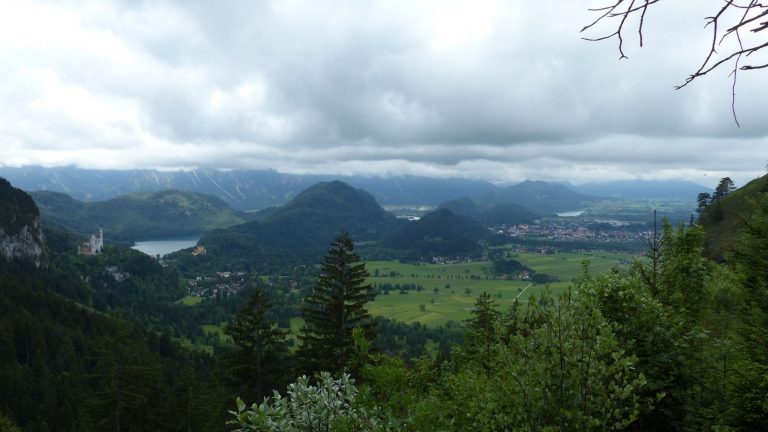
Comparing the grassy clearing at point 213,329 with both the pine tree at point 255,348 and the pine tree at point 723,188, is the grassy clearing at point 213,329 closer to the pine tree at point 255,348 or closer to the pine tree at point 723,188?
the pine tree at point 255,348

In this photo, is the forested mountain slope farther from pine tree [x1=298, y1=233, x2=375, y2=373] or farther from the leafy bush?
the leafy bush

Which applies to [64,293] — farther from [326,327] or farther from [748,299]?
[748,299]

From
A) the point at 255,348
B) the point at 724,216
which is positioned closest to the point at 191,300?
the point at 255,348

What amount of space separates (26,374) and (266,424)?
258ft

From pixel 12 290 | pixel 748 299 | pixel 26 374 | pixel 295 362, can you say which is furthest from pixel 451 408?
pixel 12 290

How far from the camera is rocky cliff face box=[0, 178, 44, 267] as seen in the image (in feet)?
462

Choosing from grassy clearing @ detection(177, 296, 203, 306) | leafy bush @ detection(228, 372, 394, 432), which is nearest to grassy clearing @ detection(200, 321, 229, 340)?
grassy clearing @ detection(177, 296, 203, 306)

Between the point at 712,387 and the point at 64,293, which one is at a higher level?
the point at 712,387

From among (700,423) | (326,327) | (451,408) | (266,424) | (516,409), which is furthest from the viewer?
(326,327)

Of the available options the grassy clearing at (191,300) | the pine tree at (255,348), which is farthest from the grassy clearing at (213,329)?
the pine tree at (255,348)

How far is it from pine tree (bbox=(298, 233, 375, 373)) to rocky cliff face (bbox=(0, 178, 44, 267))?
536 feet

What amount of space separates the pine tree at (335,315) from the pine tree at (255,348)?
286cm

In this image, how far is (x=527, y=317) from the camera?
646cm

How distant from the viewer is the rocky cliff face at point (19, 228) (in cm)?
14088
